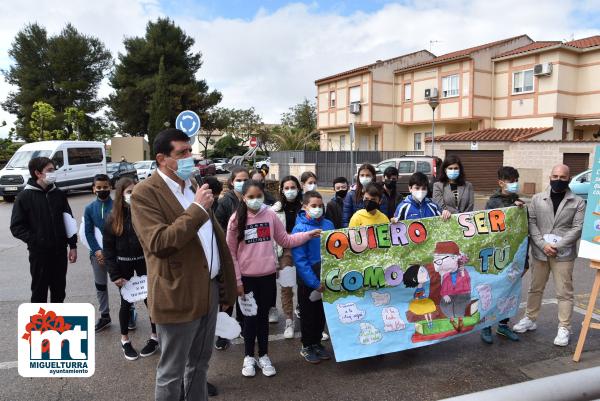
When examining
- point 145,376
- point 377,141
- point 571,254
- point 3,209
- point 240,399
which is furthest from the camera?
point 377,141

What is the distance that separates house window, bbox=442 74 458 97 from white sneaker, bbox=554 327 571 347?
2589cm

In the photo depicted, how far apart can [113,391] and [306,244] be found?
207 cm

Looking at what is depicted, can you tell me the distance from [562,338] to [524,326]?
1.34 feet

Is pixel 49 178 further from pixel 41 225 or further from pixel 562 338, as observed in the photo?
pixel 562 338

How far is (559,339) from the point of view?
4.55 meters

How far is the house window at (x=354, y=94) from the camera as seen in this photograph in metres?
32.9

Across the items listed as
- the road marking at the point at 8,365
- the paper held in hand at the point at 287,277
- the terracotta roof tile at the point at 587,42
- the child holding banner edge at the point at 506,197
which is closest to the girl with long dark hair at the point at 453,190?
the child holding banner edge at the point at 506,197

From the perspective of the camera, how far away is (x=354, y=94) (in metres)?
33.3

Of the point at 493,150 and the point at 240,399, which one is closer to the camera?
the point at 240,399

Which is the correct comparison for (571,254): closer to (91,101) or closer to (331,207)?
(331,207)

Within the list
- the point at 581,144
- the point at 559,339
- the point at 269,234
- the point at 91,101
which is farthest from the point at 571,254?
the point at 91,101

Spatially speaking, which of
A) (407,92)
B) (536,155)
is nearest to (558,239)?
(536,155)

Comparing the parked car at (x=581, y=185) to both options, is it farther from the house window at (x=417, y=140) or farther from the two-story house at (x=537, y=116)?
the house window at (x=417, y=140)

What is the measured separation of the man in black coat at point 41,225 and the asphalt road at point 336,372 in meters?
0.77
